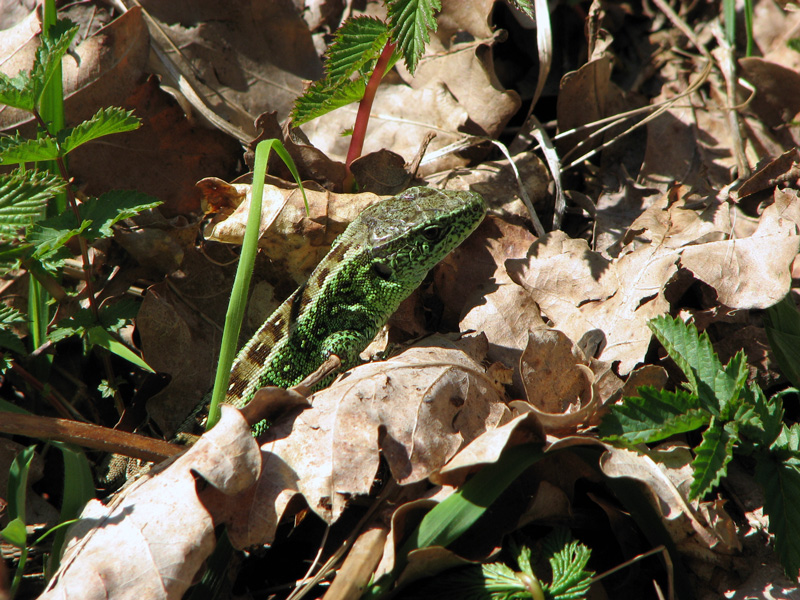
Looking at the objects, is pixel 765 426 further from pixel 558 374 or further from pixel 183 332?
pixel 183 332

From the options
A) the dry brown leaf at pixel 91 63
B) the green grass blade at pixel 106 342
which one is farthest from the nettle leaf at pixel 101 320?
the dry brown leaf at pixel 91 63

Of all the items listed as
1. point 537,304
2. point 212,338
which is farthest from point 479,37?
point 212,338

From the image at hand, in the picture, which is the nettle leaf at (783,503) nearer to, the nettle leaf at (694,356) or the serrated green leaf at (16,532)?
the nettle leaf at (694,356)

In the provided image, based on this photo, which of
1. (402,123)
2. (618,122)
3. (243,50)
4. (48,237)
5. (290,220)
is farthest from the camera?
(243,50)

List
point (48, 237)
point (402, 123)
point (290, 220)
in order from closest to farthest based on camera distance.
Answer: point (48, 237), point (290, 220), point (402, 123)

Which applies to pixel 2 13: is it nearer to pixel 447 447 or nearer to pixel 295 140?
pixel 295 140

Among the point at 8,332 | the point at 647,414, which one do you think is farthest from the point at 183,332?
the point at 647,414

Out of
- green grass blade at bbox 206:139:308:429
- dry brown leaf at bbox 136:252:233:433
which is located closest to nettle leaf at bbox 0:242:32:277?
dry brown leaf at bbox 136:252:233:433
